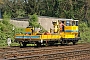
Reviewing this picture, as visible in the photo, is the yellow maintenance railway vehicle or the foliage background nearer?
the yellow maintenance railway vehicle

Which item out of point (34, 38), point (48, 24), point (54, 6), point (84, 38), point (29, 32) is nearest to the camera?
point (34, 38)

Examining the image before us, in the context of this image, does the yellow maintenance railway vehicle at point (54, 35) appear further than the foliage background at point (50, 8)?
No

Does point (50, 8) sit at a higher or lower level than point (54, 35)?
lower

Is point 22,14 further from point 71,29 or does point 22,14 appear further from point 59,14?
point 71,29

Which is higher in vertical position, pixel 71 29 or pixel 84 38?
pixel 71 29

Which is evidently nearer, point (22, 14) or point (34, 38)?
point (34, 38)

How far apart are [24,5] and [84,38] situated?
88.8 feet

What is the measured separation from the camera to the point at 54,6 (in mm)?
60219

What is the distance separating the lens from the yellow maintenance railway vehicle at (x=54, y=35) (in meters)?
22.3

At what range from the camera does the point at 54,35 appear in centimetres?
2389

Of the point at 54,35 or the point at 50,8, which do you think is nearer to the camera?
the point at 54,35

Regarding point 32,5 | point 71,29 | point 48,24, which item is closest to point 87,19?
point 32,5

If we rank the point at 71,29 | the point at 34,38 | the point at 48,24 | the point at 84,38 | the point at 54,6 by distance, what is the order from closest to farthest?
the point at 34,38
the point at 71,29
the point at 84,38
the point at 48,24
the point at 54,6

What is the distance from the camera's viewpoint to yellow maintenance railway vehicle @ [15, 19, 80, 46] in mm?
22317
